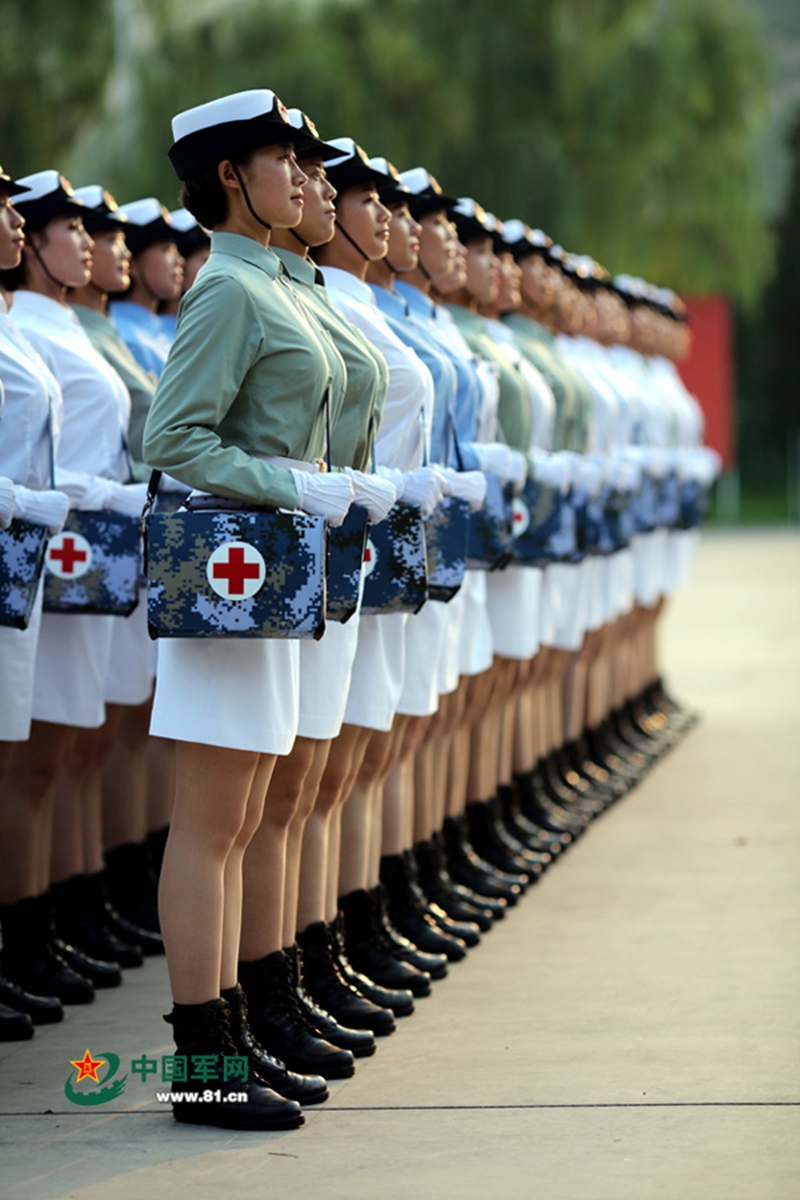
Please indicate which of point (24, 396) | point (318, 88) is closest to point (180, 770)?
point (24, 396)

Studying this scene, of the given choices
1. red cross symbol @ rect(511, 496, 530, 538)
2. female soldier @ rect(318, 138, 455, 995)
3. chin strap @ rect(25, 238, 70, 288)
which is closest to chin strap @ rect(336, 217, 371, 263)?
female soldier @ rect(318, 138, 455, 995)

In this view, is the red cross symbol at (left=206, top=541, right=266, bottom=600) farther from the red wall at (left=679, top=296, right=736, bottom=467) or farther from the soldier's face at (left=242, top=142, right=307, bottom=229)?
the red wall at (left=679, top=296, right=736, bottom=467)

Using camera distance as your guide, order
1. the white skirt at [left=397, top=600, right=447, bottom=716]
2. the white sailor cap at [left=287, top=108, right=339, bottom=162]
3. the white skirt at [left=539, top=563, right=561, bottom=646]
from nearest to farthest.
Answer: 1. the white sailor cap at [left=287, top=108, right=339, bottom=162]
2. the white skirt at [left=397, top=600, right=447, bottom=716]
3. the white skirt at [left=539, top=563, right=561, bottom=646]

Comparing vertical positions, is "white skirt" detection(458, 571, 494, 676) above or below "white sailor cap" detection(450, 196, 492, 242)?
below

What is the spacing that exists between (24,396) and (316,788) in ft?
3.80

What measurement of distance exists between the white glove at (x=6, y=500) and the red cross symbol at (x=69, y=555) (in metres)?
0.68

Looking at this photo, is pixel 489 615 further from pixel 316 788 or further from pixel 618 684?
pixel 618 684

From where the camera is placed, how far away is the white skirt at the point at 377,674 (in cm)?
530

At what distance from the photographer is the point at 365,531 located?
186 inches

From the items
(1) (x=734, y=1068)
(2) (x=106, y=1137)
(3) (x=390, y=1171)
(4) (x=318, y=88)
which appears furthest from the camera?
(4) (x=318, y=88)

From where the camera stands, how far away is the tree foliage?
24156mm

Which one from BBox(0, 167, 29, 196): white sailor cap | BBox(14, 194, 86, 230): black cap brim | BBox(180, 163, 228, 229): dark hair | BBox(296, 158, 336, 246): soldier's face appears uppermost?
BBox(14, 194, 86, 230): black cap brim

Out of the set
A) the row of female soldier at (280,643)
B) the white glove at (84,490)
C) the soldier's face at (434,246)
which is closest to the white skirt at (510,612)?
the row of female soldier at (280,643)

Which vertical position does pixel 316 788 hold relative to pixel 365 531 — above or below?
below
